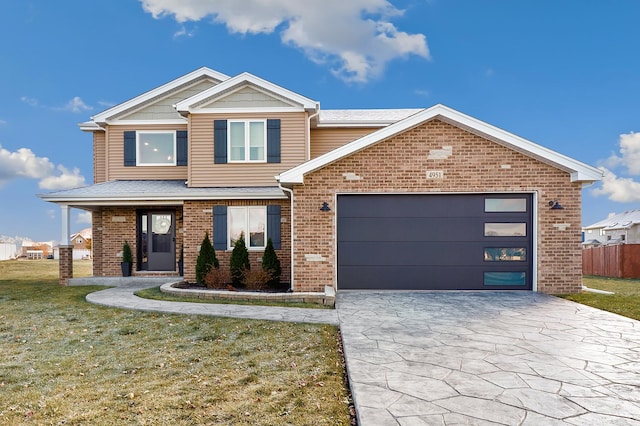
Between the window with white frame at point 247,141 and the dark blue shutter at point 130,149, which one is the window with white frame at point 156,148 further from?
the window with white frame at point 247,141

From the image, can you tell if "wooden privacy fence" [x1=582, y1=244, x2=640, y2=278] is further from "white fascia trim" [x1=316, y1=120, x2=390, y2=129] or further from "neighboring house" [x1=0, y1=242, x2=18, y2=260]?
"neighboring house" [x1=0, y1=242, x2=18, y2=260]

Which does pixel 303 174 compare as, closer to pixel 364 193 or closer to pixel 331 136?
pixel 364 193

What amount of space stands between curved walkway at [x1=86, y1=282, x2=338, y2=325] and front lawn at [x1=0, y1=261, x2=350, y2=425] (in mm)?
290

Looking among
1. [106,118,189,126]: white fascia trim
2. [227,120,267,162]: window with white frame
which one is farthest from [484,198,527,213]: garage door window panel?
[106,118,189,126]: white fascia trim

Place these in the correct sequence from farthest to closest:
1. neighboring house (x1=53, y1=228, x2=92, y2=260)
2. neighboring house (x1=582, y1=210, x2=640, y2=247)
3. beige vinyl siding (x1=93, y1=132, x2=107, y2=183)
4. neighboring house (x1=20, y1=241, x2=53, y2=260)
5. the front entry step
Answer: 1. neighboring house (x1=53, y1=228, x2=92, y2=260)
2. neighboring house (x1=20, y1=241, x2=53, y2=260)
3. neighboring house (x1=582, y1=210, x2=640, y2=247)
4. beige vinyl siding (x1=93, y1=132, x2=107, y2=183)
5. the front entry step

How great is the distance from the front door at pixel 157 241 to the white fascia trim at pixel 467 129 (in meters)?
6.23

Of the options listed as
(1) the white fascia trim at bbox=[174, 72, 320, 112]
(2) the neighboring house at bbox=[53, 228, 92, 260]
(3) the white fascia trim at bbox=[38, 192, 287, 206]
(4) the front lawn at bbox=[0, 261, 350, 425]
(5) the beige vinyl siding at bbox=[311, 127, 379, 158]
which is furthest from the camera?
(2) the neighboring house at bbox=[53, 228, 92, 260]

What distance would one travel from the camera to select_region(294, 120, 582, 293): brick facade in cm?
922

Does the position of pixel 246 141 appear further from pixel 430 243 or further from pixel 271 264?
pixel 430 243

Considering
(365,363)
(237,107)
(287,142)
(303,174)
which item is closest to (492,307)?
(365,363)

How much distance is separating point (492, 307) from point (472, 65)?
15.1 metres

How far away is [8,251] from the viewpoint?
112ft

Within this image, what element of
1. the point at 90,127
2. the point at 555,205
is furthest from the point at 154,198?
the point at 555,205

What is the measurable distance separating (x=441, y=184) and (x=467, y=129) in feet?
4.85
